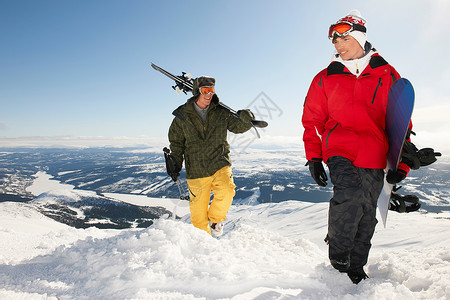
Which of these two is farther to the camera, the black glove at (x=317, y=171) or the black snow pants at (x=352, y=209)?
the black glove at (x=317, y=171)

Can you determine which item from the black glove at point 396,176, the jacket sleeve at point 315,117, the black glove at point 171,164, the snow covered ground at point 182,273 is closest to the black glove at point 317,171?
the jacket sleeve at point 315,117

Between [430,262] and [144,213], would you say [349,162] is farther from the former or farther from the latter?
[144,213]

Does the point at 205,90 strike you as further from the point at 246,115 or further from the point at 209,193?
the point at 209,193

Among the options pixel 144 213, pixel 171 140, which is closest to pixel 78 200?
pixel 144 213

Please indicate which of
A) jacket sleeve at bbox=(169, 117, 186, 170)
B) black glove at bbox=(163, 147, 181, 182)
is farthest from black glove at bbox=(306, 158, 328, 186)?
black glove at bbox=(163, 147, 181, 182)

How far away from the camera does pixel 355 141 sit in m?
2.62

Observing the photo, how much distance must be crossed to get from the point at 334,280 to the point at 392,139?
5.49 feet

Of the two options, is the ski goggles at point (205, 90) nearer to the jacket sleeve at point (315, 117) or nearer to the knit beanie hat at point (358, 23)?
the jacket sleeve at point (315, 117)

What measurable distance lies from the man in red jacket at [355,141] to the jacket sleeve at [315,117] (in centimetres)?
10

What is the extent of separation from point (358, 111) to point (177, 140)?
3.42 meters

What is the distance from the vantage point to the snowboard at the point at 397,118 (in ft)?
7.93

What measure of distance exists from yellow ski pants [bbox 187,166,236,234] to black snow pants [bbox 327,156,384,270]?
7.92ft

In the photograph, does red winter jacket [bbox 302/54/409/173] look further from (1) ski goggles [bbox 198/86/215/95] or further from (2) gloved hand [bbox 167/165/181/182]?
(2) gloved hand [bbox 167/165/181/182]

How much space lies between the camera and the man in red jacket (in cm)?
253
